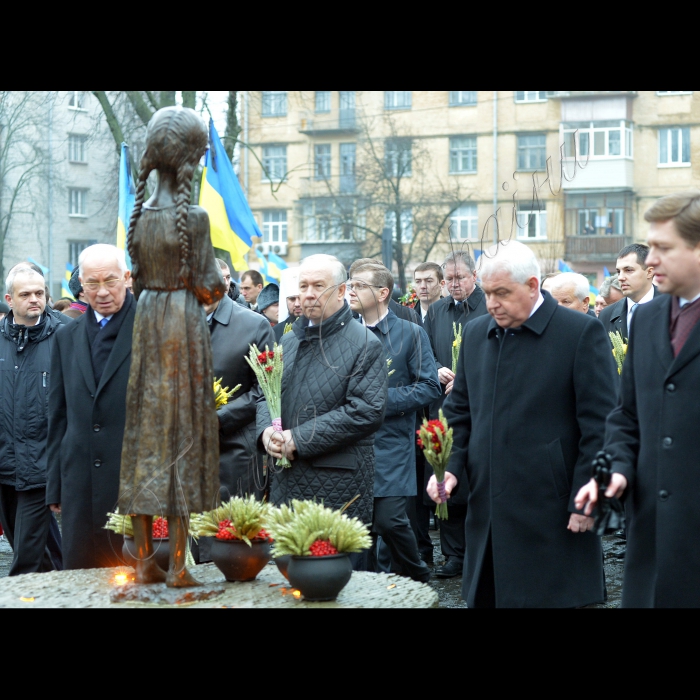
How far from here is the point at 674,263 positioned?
4180mm

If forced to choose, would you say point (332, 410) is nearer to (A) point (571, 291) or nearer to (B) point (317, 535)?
(B) point (317, 535)

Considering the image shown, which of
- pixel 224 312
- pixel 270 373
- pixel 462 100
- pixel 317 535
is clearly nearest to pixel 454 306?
pixel 224 312

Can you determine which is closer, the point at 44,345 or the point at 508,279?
the point at 508,279

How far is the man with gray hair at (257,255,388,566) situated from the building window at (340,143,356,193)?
40.1 metres

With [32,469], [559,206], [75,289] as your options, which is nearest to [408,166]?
[559,206]

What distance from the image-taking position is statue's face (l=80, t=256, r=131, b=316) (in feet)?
17.4

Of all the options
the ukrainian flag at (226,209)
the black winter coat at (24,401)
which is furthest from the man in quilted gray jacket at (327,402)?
A: the ukrainian flag at (226,209)

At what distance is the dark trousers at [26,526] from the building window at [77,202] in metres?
44.6

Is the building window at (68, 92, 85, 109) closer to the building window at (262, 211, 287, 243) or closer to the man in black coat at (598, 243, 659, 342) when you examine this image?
the man in black coat at (598, 243, 659, 342)

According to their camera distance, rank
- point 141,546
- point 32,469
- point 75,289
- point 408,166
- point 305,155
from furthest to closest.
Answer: point 305,155 → point 408,166 → point 75,289 → point 32,469 → point 141,546

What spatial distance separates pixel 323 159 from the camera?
48.8m

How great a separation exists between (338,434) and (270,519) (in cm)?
95

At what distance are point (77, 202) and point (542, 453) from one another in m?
49.5

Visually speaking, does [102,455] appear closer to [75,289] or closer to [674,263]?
[674,263]
